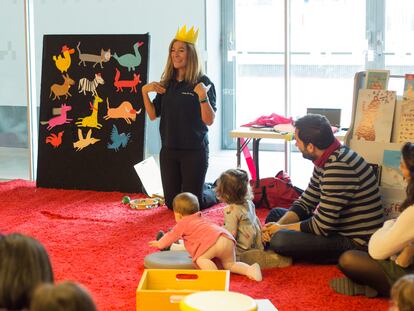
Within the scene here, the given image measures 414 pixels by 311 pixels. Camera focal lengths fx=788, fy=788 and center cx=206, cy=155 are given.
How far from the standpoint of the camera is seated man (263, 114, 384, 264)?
3.83 m

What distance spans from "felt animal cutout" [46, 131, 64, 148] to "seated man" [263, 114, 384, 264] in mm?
2454

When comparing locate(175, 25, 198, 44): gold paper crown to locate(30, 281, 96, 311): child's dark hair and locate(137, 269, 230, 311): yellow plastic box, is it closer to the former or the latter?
locate(137, 269, 230, 311): yellow plastic box

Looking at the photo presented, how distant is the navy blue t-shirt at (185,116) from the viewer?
5094 millimetres

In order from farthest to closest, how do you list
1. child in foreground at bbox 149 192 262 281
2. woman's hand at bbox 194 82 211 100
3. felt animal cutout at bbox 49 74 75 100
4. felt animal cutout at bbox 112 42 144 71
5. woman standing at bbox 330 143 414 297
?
felt animal cutout at bbox 49 74 75 100 → felt animal cutout at bbox 112 42 144 71 → woman's hand at bbox 194 82 211 100 → child in foreground at bbox 149 192 262 281 → woman standing at bbox 330 143 414 297

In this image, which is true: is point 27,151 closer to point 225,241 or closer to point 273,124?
point 273,124

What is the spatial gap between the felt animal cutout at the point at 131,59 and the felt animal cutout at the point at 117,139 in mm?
461

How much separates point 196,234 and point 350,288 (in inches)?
30.2

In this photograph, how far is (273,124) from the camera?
5359 millimetres

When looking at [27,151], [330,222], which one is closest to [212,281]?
[330,222]

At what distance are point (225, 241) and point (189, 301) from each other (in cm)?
98

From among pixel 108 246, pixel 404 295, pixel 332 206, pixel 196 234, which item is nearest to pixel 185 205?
pixel 196 234

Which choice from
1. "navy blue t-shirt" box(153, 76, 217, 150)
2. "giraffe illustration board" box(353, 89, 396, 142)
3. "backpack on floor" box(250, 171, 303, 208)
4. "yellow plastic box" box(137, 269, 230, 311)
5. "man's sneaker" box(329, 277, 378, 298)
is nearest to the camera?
"yellow plastic box" box(137, 269, 230, 311)

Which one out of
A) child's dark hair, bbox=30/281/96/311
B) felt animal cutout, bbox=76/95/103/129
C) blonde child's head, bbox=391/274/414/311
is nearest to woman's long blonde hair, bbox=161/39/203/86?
A: felt animal cutout, bbox=76/95/103/129

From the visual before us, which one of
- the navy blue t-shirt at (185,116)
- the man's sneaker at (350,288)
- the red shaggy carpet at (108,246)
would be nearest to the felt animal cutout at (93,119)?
the red shaggy carpet at (108,246)
